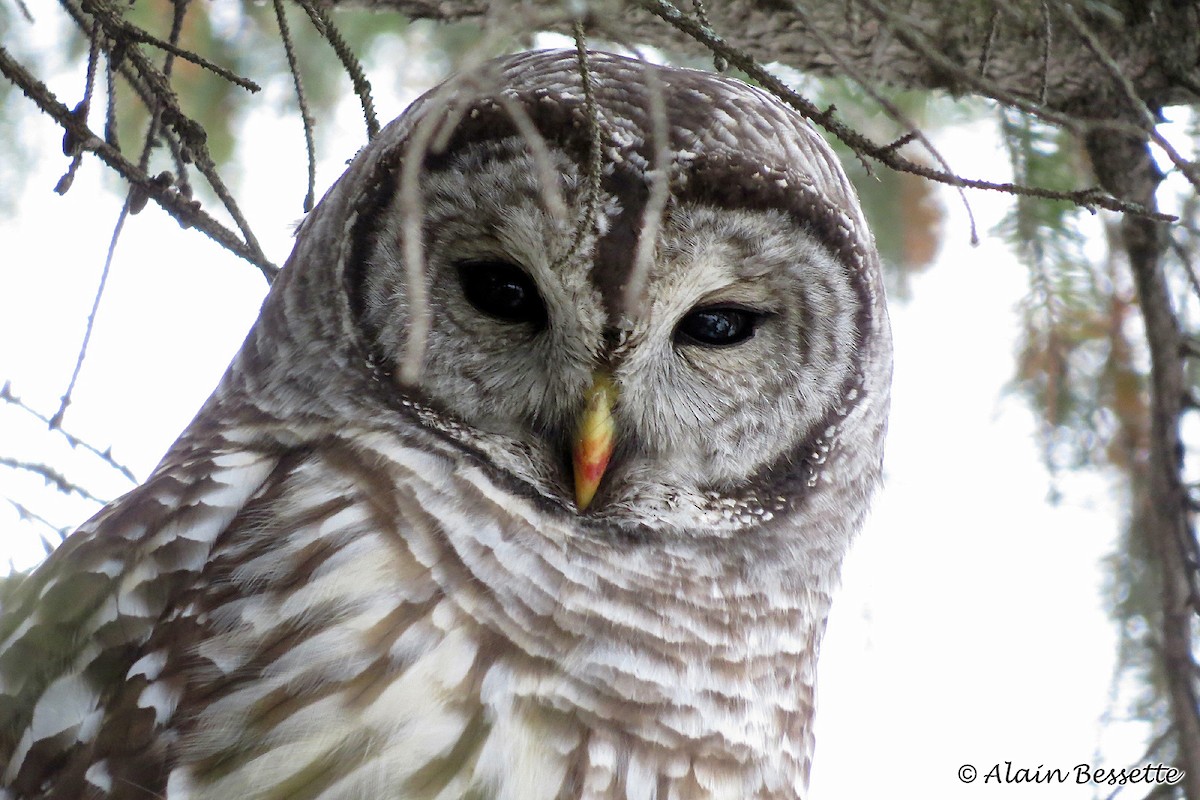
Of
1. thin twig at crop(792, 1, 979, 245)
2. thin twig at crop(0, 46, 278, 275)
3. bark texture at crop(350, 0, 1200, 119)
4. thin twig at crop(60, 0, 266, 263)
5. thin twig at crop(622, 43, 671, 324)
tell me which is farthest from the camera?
bark texture at crop(350, 0, 1200, 119)

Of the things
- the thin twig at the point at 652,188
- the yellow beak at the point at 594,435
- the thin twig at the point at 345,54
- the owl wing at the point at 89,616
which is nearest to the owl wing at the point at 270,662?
the owl wing at the point at 89,616

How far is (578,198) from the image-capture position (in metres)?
1.89

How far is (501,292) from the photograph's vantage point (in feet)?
6.60

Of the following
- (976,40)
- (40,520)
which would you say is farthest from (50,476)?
(976,40)

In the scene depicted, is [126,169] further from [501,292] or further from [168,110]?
[501,292]

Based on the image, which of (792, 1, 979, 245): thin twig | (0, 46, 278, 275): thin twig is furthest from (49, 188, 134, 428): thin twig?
(792, 1, 979, 245): thin twig

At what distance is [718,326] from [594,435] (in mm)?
299

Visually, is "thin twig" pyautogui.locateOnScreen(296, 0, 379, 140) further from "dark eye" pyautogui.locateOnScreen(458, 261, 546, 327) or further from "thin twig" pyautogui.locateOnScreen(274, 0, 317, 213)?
"dark eye" pyautogui.locateOnScreen(458, 261, 546, 327)

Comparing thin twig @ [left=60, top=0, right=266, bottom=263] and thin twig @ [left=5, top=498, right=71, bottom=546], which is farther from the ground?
thin twig @ [left=60, top=0, right=266, bottom=263]

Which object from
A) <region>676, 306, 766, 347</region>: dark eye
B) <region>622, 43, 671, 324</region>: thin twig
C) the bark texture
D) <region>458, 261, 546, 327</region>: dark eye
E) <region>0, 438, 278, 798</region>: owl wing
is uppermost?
the bark texture

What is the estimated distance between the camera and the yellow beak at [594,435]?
198cm

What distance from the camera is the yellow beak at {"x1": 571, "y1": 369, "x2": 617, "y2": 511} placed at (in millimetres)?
1984

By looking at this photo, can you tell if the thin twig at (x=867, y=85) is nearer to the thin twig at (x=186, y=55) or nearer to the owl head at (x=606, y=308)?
the owl head at (x=606, y=308)

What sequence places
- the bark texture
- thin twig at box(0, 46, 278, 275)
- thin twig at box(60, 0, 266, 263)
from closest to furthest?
thin twig at box(0, 46, 278, 275), thin twig at box(60, 0, 266, 263), the bark texture
